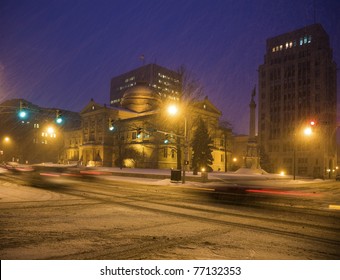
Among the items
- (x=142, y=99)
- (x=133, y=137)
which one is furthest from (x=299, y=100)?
(x=133, y=137)

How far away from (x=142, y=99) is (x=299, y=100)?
48473 mm

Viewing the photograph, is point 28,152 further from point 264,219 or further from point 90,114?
point 264,219

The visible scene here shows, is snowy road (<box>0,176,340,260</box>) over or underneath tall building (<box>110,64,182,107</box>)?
underneath

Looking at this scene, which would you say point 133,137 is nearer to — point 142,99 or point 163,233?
point 142,99

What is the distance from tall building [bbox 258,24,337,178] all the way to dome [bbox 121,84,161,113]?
121 feet

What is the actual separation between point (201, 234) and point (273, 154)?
96582 mm

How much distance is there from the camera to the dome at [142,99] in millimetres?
80562

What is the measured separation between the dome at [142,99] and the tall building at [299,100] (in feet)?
121

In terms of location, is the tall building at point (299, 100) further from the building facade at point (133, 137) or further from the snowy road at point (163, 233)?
the snowy road at point (163, 233)

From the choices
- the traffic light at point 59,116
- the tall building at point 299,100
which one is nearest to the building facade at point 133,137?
the tall building at point 299,100

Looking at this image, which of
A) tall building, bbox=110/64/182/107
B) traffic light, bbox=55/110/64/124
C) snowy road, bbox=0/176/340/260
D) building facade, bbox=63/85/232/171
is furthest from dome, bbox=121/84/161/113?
snowy road, bbox=0/176/340/260

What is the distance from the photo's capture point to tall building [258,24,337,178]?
91938 millimetres

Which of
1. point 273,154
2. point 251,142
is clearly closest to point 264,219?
point 251,142

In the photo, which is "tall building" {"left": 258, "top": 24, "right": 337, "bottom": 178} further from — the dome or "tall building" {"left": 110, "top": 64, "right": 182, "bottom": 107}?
"tall building" {"left": 110, "top": 64, "right": 182, "bottom": 107}
